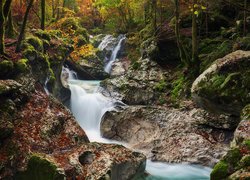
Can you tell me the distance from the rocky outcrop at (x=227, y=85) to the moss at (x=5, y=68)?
7087mm

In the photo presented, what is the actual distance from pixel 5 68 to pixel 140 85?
7847 millimetres

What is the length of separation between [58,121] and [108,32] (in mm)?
26423

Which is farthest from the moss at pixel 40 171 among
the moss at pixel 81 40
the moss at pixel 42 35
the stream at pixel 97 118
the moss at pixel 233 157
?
the moss at pixel 81 40

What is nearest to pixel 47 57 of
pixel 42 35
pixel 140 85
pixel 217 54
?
pixel 42 35

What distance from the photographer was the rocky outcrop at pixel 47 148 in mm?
8711

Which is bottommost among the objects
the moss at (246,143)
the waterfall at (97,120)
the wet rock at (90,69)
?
the waterfall at (97,120)

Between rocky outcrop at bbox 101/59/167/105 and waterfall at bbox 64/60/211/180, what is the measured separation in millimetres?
739

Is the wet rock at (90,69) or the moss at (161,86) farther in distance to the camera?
the wet rock at (90,69)

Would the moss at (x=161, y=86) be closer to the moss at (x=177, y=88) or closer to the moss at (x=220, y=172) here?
the moss at (x=177, y=88)

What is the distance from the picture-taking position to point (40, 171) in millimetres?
8516

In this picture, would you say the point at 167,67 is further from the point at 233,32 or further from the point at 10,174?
the point at 10,174

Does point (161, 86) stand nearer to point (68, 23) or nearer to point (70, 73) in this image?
point (70, 73)

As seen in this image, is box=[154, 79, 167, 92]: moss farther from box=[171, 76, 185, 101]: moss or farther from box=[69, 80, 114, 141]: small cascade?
box=[69, 80, 114, 141]: small cascade

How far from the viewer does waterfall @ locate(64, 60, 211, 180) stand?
11328 mm
